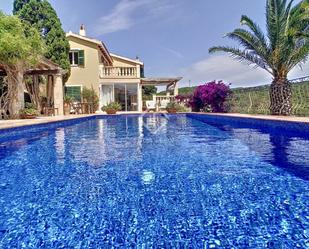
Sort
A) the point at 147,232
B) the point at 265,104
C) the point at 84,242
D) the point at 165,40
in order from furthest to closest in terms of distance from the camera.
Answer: the point at 165,40
the point at 265,104
the point at 147,232
the point at 84,242

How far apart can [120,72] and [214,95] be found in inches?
344

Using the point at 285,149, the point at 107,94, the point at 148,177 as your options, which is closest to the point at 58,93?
the point at 107,94

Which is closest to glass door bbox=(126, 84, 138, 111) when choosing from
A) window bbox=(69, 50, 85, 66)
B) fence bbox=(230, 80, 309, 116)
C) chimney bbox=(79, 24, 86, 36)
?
window bbox=(69, 50, 85, 66)

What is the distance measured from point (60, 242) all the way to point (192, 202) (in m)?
1.44

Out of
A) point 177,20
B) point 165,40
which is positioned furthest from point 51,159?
point 165,40

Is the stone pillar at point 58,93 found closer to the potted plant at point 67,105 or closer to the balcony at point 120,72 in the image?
the potted plant at point 67,105

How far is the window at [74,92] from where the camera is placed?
72.3 feet

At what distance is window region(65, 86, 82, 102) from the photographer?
22.0 metres

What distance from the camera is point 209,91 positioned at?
17469mm

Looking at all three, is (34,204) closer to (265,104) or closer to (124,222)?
(124,222)

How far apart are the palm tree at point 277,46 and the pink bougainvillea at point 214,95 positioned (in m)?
3.68

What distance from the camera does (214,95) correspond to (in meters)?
17.4

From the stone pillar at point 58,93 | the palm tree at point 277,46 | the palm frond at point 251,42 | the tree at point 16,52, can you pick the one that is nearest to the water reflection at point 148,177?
the palm tree at point 277,46

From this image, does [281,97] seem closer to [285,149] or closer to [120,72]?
[285,149]
